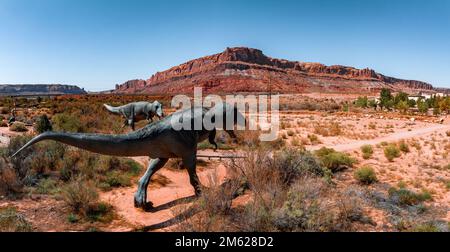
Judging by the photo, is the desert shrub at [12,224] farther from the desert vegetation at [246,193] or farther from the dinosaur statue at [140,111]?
the dinosaur statue at [140,111]

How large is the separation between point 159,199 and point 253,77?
114886 millimetres

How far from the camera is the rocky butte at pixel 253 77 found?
112000 millimetres

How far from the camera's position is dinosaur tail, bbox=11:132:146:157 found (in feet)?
15.1

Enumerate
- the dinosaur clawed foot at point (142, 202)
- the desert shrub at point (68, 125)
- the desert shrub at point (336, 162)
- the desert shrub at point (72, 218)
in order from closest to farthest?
the desert shrub at point (72, 218) < the dinosaur clawed foot at point (142, 202) < the desert shrub at point (336, 162) < the desert shrub at point (68, 125)

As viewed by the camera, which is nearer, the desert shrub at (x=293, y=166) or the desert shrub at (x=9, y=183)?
the desert shrub at (x=9, y=183)

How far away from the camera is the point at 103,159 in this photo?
8.02 metres

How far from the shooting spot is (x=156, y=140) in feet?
17.3

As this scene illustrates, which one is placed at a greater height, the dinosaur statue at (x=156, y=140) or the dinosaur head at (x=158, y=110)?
the dinosaur head at (x=158, y=110)

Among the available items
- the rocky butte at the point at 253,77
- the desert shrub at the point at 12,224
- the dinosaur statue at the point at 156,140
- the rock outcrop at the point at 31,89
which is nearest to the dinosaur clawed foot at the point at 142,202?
the dinosaur statue at the point at 156,140

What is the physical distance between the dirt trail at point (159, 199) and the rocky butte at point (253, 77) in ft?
305

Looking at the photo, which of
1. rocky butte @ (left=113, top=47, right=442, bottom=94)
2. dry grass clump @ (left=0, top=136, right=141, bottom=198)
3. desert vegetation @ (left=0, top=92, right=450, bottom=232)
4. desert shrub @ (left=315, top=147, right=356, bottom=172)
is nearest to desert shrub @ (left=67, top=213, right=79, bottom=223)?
desert vegetation @ (left=0, top=92, right=450, bottom=232)

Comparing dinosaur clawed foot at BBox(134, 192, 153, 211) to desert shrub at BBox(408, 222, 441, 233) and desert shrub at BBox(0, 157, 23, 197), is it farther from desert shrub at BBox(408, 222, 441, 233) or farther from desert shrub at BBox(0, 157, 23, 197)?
desert shrub at BBox(408, 222, 441, 233)

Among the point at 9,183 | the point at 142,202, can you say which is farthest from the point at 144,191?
the point at 9,183

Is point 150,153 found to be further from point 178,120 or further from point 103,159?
point 103,159
